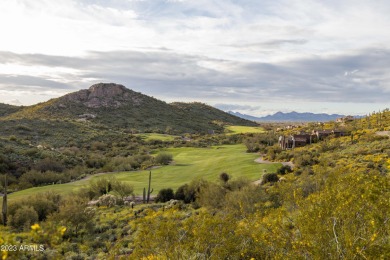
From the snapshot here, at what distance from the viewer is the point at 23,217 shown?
1037 inches

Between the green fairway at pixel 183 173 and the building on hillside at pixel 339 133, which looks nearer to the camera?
the green fairway at pixel 183 173

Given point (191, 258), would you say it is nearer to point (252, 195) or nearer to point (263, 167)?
point (252, 195)

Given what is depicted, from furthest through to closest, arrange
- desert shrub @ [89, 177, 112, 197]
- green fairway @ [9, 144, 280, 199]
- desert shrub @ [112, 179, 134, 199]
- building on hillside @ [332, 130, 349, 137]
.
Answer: building on hillside @ [332, 130, 349, 137]
green fairway @ [9, 144, 280, 199]
desert shrub @ [89, 177, 112, 197]
desert shrub @ [112, 179, 134, 199]

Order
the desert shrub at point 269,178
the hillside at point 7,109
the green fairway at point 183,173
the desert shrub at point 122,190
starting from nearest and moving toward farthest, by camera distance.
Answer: the desert shrub at point 269,178 → the desert shrub at point 122,190 → the green fairway at point 183,173 → the hillside at point 7,109

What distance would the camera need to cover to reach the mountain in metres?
123

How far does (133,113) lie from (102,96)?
2052 centimetres

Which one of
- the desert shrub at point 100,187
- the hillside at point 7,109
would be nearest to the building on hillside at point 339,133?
the desert shrub at point 100,187

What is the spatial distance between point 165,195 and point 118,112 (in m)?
110

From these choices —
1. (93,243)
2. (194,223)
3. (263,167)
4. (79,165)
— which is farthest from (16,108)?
(194,223)

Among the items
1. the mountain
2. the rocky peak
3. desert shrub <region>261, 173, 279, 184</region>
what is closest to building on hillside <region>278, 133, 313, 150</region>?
desert shrub <region>261, 173, 279, 184</region>

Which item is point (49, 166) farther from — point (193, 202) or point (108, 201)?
point (193, 202)

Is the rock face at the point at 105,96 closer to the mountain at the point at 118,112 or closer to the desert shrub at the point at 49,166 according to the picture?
the mountain at the point at 118,112

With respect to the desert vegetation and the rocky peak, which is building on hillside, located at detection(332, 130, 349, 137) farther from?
the rocky peak

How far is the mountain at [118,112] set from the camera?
12331 centimetres
